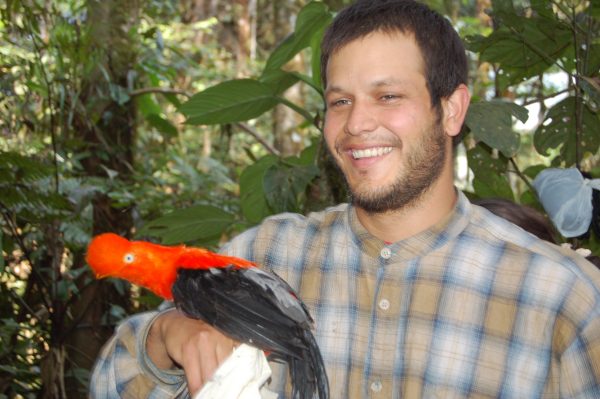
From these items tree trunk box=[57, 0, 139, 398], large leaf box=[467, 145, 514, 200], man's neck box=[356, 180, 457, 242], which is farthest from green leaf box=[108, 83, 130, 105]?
man's neck box=[356, 180, 457, 242]

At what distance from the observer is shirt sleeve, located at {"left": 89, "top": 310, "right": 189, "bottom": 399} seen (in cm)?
118

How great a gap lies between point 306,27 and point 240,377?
1605mm

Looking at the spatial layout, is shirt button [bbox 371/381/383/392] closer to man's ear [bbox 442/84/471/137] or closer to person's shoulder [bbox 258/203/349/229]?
person's shoulder [bbox 258/203/349/229]

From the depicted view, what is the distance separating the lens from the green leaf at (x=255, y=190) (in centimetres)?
256

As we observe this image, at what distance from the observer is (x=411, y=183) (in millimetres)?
1232

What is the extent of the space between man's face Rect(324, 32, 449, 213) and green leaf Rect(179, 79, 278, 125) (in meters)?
1.17

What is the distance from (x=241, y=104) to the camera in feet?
8.11

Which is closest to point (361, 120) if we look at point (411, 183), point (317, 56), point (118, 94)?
point (411, 183)

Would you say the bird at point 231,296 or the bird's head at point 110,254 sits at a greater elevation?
the bird's head at point 110,254

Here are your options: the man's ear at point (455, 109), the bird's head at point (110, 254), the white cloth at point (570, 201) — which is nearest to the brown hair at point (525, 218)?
the white cloth at point (570, 201)

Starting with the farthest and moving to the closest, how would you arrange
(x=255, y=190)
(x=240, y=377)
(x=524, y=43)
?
1. (x=255, y=190)
2. (x=524, y=43)
3. (x=240, y=377)

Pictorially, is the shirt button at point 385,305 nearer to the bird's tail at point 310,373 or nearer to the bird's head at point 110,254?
the bird's tail at point 310,373

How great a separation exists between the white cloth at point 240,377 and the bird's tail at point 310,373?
67 millimetres

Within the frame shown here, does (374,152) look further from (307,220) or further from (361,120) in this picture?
(307,220)
